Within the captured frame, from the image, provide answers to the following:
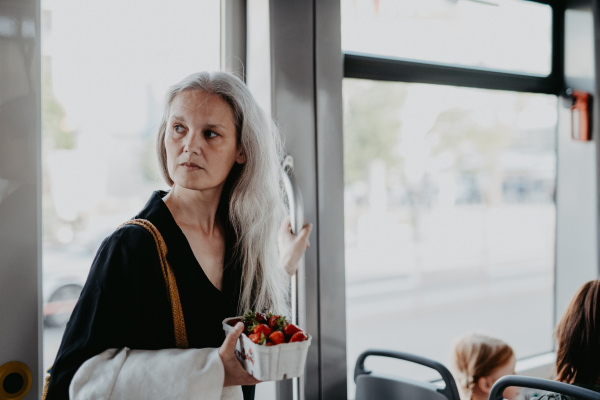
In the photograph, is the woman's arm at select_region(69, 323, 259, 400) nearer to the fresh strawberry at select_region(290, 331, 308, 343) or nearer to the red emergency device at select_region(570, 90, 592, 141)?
the fresh strawberry at select_region(290, 331, 308, 343)

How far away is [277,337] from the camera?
0.92m

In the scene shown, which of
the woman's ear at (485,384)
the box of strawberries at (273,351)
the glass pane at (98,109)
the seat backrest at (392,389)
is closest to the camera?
the box of strawberries at (273,351)

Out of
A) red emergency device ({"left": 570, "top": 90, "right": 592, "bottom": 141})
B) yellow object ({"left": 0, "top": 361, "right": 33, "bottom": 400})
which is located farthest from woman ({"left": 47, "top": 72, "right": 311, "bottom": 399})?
red emergency device ({"left": 570, "top": 90, "right": 592, "bottom": 141})

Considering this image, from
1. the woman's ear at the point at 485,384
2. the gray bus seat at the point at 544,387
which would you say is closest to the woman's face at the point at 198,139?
the gray bus seat at the point at 544,387

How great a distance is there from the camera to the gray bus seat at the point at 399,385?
141 centimetres

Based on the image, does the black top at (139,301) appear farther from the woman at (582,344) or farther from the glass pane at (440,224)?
the glass pane at (440,224)

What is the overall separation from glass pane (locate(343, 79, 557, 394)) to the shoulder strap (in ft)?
7.27

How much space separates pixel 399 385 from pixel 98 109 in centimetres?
127

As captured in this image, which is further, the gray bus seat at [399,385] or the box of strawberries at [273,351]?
the gray bus seat at [399,385]

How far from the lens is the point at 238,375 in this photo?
1000 millimetres

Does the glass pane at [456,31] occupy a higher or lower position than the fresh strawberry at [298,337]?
higher

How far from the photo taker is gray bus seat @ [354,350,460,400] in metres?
1.41

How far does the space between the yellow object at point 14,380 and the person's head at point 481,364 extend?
5.07 ft

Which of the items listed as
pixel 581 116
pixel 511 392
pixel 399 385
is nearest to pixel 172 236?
pixel 399 385
